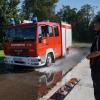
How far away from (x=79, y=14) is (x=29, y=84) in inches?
2273

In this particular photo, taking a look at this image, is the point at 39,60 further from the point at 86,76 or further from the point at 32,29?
the point at 86,76

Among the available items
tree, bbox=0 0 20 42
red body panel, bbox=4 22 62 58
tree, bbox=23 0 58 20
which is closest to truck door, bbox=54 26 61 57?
red body panel, bbox=4 22 62 58

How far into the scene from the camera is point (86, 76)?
12.0 m

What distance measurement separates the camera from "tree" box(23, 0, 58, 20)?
5516cm

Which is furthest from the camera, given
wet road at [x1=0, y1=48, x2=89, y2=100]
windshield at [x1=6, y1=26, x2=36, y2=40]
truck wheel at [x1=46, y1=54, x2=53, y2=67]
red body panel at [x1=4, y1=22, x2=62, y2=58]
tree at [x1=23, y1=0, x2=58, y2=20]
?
tree at [x1=23, y1=0, x2=58, y2=20]

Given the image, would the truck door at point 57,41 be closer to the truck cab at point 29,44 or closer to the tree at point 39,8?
the truck cab at point 29,44

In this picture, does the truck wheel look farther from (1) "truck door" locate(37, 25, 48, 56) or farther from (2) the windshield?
(2) the windshield

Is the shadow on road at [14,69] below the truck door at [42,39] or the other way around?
below

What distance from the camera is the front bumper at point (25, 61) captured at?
1448 cm

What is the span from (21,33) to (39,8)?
42030 millimetres

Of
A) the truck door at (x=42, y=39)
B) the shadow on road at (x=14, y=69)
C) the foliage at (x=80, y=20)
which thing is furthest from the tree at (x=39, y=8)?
the truck door at (x=42, y=39)

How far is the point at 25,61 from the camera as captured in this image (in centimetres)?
1471

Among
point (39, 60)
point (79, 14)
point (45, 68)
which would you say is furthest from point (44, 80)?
point (79, 14)

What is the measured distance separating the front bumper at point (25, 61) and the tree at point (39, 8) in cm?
3885
